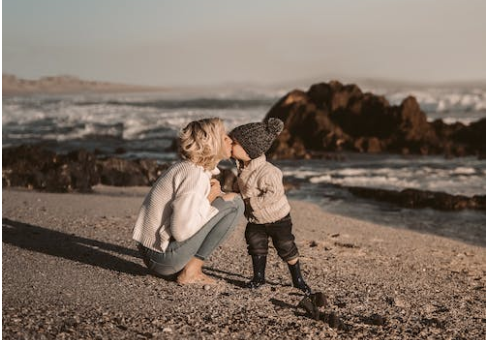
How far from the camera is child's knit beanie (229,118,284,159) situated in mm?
4859

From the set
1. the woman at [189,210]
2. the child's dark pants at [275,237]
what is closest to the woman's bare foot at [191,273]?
the woman at [189,210]

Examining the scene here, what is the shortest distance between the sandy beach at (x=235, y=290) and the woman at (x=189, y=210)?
0.24m

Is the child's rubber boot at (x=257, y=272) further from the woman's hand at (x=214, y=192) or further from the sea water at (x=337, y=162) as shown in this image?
the sea water at (x=337, y=162)

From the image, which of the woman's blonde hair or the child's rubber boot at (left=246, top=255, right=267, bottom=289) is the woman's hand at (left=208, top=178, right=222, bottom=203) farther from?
the child's rubber boot at (left=246, top=255, right=267, bottom=289)

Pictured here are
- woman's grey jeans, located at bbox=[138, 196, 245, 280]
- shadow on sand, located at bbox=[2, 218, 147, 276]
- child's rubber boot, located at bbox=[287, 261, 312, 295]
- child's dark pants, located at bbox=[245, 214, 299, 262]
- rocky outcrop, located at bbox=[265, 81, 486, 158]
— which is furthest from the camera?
rocky outcrop, located at bbox=[265, 81, 486, 158]

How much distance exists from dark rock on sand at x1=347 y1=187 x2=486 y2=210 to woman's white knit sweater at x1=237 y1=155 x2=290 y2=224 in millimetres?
6105

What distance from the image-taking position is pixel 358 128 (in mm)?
23328

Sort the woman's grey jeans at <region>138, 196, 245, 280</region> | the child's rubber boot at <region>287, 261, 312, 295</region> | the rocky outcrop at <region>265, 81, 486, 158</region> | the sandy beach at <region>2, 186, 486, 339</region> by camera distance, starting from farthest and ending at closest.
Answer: the rocky outcrop at <region>265, 81, 486, 158</region>, the child's rubber boot at <region>287, 261, 312, 295</region>, the woman's grey jeans at <region>138, 196, 245, 280</region>, the sandy beach at <region>2, 186, 486, 339</region>

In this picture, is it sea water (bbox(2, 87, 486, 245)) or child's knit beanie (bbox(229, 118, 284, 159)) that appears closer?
child's knit beanie (bbox(229, 118, 284, 159))

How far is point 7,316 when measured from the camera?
13.6 feet

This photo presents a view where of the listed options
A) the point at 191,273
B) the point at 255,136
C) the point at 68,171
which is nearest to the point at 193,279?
the point at 191,273

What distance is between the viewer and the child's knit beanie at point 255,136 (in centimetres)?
486

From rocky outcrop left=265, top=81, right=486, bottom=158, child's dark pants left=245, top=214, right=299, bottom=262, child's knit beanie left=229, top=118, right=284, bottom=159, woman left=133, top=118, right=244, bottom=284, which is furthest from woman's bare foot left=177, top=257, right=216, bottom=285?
rocky outcrop left=265, top=81, right=486, bottom=158

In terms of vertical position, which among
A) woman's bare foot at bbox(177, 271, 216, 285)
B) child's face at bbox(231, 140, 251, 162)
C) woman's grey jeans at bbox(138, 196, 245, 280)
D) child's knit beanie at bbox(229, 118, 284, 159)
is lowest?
woman's bare foot at bbox(177, 271, 216, 285)
